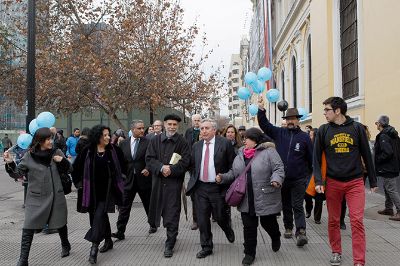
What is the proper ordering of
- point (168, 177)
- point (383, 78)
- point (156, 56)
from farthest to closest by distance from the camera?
point (156, 56)
point (383, 78)
point (168, 177)

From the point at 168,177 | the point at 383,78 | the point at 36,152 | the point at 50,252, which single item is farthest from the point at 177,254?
the point at 383,78

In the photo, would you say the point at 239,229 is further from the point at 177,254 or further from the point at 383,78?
the point at 383,78

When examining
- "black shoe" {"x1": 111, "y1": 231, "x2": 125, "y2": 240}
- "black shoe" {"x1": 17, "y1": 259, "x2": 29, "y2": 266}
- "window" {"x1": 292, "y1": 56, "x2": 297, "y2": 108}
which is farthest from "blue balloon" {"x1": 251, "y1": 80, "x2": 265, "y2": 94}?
"window" {"x1": 292, "y1": 56, "x2": 297, "y2": 108}

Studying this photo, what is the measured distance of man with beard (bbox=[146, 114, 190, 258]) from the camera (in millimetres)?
6082

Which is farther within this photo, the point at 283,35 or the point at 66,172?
the point at 283,35

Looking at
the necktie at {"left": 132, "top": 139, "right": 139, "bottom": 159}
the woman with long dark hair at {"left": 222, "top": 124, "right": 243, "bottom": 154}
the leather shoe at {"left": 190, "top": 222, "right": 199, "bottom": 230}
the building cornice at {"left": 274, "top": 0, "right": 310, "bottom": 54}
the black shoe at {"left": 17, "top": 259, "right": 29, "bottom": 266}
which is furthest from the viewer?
the building cornice at {"left": 274, "top": 0, "right": 310, "bottom": 54}

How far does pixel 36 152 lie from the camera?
5.68 m

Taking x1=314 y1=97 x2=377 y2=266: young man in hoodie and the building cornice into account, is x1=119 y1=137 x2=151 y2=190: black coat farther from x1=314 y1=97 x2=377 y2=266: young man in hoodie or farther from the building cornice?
the building cornice

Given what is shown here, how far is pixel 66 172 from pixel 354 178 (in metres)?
3.61

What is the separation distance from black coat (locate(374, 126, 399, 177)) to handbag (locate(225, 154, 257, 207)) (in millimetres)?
3638

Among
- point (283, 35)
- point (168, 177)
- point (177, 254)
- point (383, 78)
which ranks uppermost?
point (283, 35)

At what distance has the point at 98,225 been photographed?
225 inches

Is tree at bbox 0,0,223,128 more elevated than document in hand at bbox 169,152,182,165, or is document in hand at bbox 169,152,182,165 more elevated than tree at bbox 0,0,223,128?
tree at bbox 0,0,223,128

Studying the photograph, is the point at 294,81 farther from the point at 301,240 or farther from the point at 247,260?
the point at 247,260
